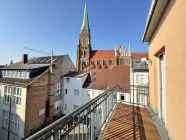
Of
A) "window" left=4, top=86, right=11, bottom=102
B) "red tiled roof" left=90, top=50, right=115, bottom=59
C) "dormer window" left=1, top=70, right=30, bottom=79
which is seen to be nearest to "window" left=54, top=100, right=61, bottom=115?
"dormer window" left=1, top=70, right=30, bottom=79

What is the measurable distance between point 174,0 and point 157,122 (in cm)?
354

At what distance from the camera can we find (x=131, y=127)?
3.66 metres

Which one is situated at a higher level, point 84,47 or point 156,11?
point 84,47

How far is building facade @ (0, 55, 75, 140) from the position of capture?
44.3ft

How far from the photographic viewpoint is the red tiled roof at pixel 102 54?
161ft

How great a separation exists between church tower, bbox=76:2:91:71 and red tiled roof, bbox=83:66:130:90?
2650cm

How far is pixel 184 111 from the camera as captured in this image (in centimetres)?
198

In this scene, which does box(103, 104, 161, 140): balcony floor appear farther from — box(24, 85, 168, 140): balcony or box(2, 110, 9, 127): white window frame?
box(2, 110, 9, 127): white window frame

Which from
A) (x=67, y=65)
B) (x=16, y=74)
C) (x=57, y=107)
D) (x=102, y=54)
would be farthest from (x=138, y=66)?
(x=102, y=54)

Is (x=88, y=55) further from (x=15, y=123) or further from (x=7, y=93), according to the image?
(x=15, y=123)

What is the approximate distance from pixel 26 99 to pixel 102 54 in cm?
3964

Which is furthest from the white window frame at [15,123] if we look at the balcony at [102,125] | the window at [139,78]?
the window at [139,78]

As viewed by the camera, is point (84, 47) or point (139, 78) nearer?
point (139, 78)

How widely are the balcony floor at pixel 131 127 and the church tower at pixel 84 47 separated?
4431cm
